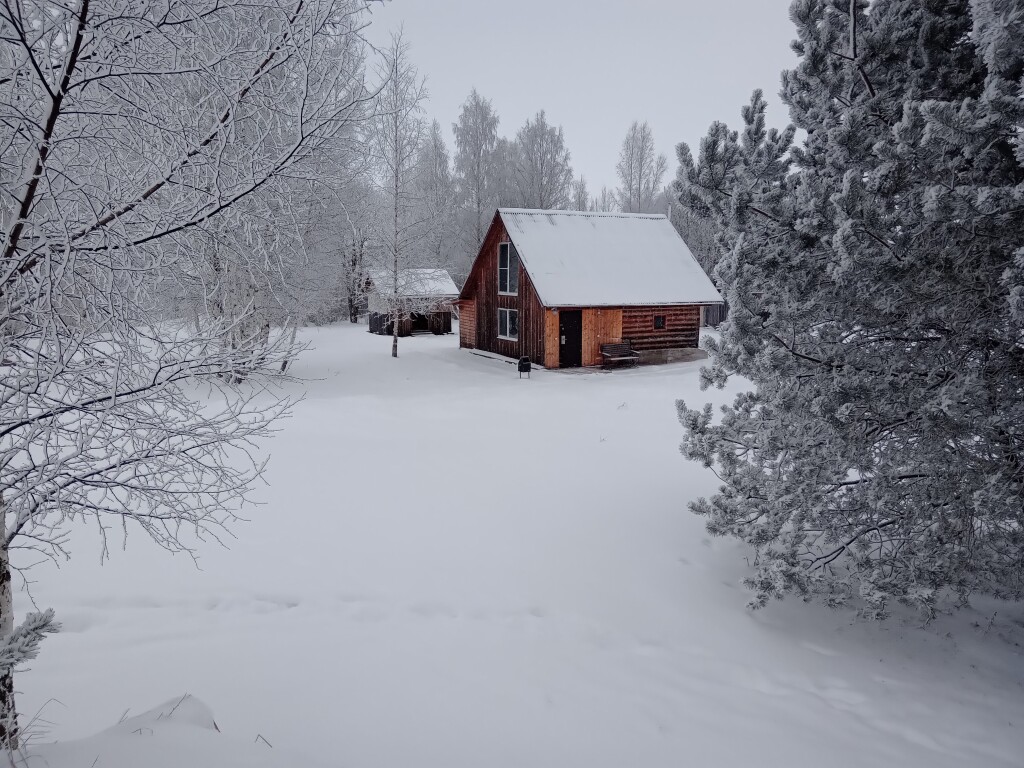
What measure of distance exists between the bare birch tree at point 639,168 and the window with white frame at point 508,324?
33.7 m

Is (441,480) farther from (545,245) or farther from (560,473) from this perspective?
(545,245)

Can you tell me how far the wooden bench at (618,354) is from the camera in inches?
846

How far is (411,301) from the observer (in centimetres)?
2730

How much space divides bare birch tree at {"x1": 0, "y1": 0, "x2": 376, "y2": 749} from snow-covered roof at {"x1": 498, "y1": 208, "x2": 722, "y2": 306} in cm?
1691

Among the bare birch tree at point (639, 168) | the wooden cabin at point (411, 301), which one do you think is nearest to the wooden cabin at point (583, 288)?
the wooden cabin at point (411, 301)

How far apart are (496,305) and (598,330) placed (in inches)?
184

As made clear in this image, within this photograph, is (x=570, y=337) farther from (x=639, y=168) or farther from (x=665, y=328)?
(x=639, y=168)

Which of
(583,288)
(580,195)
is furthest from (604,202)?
(583,288)

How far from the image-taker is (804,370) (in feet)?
17.2

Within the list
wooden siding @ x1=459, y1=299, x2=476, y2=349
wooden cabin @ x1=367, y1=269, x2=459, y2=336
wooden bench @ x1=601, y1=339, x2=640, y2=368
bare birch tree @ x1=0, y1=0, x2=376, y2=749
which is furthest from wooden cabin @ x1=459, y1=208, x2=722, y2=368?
bare birch tree @ x1=0, y1=0, x2=376, y2=749

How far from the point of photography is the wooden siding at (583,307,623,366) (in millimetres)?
21375

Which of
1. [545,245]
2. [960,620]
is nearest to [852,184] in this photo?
[960,620]

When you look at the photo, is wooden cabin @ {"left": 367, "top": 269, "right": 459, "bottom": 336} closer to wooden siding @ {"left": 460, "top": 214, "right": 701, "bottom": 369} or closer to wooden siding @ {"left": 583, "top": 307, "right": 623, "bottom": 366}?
wooden siding @ {"left": 460, "top": 214, "right": 701, "bottom": 369}

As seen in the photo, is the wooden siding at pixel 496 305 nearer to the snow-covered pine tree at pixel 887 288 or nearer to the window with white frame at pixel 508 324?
the window with white frame at pixel 508 324
